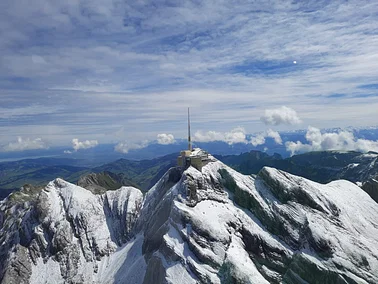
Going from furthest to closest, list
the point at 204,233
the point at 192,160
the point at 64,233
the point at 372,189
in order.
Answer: the point at 372,189, the point at 64,233, the point at 192,160, the point at 204,233

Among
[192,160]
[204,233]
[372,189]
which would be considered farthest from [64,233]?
[372,189]

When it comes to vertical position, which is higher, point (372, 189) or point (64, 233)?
point (372, 189)

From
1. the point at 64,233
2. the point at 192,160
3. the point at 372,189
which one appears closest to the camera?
the point at 192,160

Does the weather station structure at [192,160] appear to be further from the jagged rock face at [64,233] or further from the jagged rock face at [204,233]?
the jagged rock face at [64,233]

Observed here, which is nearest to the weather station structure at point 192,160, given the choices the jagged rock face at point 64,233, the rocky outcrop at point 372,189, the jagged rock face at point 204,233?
the jagged rock face at point 204,233

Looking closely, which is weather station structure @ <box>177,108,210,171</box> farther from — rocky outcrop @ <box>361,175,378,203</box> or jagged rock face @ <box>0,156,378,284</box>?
rocky outcrop @ <box>361,175,378,203</box>

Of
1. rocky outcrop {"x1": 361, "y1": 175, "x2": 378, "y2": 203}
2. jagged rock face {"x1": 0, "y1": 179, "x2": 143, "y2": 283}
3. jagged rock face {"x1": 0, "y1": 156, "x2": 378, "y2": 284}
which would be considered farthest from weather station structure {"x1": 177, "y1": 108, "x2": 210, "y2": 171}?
rocky outcrop {"x1": 361, "y1": 175, "x2": 378, "y2": 203}

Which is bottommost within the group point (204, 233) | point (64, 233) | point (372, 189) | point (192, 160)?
point (64, 233)

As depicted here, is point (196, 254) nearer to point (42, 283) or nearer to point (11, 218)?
point (42, 283)

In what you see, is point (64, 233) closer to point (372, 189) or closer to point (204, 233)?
point (204, 233)
